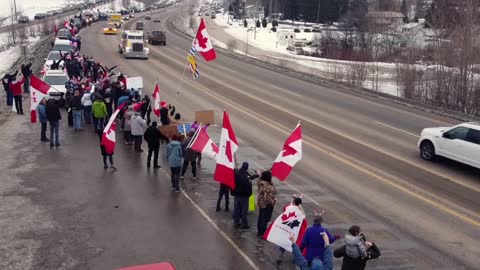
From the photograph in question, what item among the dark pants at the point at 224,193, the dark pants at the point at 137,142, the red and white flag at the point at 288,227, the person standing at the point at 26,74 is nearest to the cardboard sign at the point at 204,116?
the dark pants at the point at 137,142

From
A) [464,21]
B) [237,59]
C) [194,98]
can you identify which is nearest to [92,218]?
[194,98]

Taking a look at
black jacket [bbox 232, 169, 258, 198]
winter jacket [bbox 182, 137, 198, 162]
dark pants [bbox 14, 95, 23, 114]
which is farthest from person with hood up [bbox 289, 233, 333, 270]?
dark pants [bbox 14, 95, 23, 114]

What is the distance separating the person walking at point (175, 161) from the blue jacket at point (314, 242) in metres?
5.97

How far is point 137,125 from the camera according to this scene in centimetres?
1745

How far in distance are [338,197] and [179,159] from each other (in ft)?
14.7

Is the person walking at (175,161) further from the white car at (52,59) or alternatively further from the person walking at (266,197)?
the white car at (52,59)

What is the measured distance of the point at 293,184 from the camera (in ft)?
51.6

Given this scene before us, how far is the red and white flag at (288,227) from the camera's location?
32.2 ft

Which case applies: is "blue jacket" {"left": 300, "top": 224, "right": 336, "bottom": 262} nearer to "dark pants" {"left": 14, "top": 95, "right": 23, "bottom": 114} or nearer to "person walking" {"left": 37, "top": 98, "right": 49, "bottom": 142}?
"person walking" {"left": 37, "top": 98, "right": 49, "bottom": 142}

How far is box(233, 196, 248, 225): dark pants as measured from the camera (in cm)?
1205

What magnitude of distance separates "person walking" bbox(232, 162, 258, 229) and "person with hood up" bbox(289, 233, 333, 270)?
3.41m

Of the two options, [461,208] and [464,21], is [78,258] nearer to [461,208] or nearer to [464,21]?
[461,208]

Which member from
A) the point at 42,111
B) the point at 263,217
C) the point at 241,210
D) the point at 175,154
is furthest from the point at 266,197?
the point at 42,111

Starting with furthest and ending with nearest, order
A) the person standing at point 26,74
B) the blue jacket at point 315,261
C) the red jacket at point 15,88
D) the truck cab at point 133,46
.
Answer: the truck cab at point 133,46 → the person standing at point 26,74 → the red jacket at point 15,88 → the blue jacket at point 315,261
